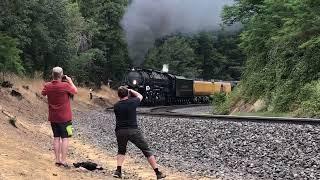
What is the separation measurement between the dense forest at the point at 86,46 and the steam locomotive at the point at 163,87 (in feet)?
11.4

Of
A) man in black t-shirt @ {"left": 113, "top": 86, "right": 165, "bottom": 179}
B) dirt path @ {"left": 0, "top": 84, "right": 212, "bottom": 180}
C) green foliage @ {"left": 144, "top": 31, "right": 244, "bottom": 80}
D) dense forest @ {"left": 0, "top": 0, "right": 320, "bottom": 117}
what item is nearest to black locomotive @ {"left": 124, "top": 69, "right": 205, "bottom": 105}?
dense forest @ {"left": 0, "top": 0, "right": 320, "bottom": 117}

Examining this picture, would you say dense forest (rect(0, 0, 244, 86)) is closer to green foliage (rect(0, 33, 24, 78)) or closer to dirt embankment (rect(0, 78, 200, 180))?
green foliage (rect(0, 33, 24, 78))

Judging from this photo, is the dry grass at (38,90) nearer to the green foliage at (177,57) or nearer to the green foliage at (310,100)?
the green foliage at (177,57)

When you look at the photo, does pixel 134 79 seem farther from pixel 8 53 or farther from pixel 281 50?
pixel 281 50

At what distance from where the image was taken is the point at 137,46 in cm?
4250

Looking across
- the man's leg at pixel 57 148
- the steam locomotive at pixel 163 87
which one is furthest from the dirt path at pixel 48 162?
the steam locomotive at pixel 163 87

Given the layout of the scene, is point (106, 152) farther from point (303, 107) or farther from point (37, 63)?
point (37, 63)

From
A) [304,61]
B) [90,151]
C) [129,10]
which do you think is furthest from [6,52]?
[90,151]

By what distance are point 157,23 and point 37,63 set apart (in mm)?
14425

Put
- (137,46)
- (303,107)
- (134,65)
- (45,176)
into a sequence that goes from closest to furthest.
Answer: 1. (45,176)
2. (303,107)
3. (137,46)
4. (134,65)

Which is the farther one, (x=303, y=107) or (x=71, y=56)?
(x=71, y=56)

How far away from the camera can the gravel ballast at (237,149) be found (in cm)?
1098

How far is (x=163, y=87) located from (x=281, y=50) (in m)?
18.3

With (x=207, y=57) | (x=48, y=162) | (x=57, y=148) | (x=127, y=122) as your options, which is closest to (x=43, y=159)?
(x=48, y=162)
